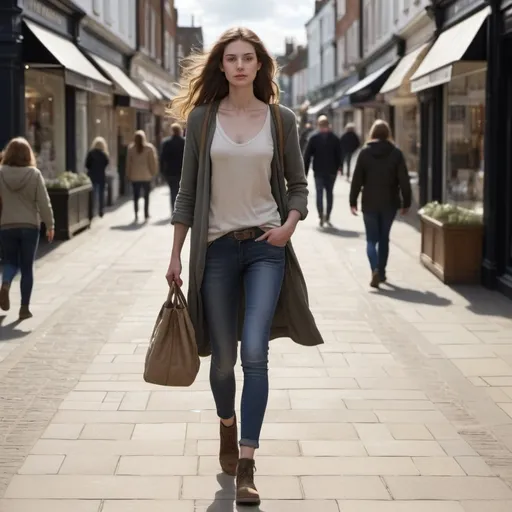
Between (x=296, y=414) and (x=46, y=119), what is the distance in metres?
13.4

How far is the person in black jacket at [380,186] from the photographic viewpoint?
37.0 ft

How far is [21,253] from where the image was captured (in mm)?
9391

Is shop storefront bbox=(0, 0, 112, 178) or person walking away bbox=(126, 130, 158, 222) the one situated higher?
shop storefront bbox=(0, 0, 112, 178)

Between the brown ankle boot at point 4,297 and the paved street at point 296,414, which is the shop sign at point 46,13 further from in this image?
the brown ankle boot at point 4,297

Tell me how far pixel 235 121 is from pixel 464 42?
8173 mm

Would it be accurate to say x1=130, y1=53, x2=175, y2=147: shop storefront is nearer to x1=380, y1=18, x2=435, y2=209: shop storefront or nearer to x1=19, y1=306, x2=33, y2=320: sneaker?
x1=380, y1=18, x2=435, y2=209: shop storefront

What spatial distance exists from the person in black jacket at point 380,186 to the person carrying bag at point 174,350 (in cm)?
688

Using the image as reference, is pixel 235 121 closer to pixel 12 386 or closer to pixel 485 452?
pixel 485 452

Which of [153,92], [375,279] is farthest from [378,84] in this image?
[375,279]

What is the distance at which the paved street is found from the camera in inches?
181

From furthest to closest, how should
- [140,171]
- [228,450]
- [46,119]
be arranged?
[140,171] < [46,119] < [228,450]

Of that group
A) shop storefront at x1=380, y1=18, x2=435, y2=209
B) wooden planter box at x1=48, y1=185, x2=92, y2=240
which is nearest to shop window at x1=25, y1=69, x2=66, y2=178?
wooden planter box at x1=48, y1=185, x2=92, y2=240

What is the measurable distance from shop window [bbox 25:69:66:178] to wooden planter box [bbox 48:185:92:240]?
3.39 feet

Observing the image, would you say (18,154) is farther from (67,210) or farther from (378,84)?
(378,84)
